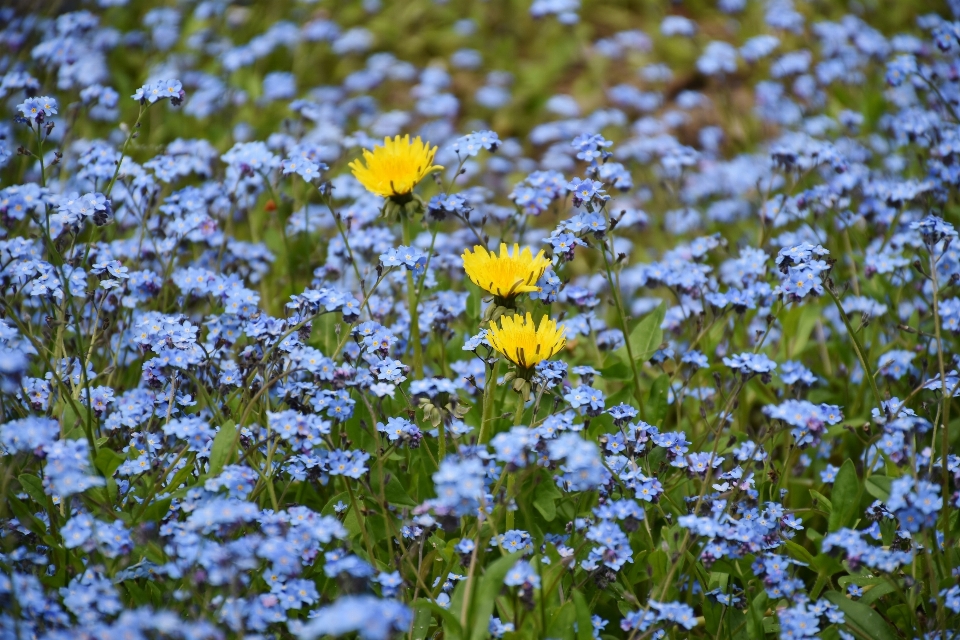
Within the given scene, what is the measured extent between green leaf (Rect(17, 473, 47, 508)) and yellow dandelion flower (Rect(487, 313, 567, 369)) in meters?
1.55

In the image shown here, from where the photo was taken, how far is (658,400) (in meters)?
3.56

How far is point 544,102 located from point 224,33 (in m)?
2.82

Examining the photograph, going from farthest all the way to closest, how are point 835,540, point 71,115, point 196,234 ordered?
1. point 71,115
2. point 196,234
3. point 835,540

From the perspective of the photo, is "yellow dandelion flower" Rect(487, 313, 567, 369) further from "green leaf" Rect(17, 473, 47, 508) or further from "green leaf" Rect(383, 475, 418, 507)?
"green leaf" Rect(17, 473, 47, 508)

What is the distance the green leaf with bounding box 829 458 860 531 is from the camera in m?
3.04

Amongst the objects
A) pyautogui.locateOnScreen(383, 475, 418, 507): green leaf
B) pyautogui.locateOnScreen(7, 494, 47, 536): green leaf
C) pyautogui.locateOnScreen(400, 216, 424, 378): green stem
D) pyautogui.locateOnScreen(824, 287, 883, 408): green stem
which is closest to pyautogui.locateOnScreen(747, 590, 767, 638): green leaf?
pyautogui.locateOnScreen(824, 287, 883, 408): green stem

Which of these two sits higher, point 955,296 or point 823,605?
point 955,296

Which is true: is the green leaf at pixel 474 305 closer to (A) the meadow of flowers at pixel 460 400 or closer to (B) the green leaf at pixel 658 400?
(A) the meadow of flowers at pixel 460 400

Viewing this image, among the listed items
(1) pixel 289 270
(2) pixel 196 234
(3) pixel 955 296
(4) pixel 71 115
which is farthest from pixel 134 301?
(3) pixel 955 296

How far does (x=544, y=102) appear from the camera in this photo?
761 centimetres

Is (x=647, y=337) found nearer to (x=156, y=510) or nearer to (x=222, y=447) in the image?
(x=222, y=447)

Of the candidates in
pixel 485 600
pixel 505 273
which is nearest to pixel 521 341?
pixel 505 273

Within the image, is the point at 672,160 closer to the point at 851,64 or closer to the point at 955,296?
the point at 955,296

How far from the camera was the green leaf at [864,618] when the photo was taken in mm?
2803
